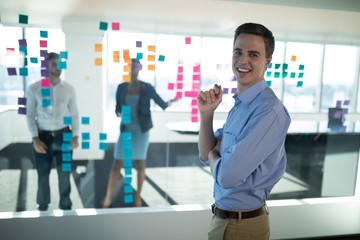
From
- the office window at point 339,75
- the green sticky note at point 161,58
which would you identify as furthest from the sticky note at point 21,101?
the office window at point 339,75

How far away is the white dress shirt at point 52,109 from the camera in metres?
2.59

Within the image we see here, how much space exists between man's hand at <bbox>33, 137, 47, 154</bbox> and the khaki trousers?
6.28 feet

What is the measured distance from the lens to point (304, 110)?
3.17m

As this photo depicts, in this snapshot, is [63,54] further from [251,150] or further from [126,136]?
[251,150]

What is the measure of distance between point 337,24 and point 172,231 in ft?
8.37

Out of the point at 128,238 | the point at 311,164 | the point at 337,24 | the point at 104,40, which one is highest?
the point at 337,24

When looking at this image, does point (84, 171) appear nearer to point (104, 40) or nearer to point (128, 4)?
point (104, 40)

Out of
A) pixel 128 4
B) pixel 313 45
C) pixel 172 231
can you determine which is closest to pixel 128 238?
pixel 172 231

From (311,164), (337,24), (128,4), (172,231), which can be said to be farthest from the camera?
(311,164)

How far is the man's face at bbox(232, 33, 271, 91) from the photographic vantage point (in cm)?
123

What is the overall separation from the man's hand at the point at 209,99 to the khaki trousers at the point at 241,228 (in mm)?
485

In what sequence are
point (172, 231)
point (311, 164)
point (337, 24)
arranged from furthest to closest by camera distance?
1. point (311, 164)
2. point (337, 24)
3. point (172, 231)

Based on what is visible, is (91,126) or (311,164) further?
(311,164)

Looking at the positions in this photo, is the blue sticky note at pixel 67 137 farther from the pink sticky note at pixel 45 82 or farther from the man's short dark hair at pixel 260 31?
the man's short dark hair at pixel 260 31
